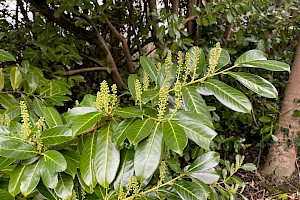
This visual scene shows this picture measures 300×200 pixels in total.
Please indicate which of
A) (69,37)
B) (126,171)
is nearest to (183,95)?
(126,171)

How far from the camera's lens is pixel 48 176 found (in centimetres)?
62

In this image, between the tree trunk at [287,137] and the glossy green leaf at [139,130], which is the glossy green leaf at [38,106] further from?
the tree trunk at [287,137]

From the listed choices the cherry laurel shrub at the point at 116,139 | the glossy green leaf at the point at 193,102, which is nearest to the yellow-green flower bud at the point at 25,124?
the cherry laurel shrub at the point at 116,139

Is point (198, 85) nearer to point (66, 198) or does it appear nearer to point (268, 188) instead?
point (66, 198)

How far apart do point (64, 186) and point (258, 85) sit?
472 millimetres

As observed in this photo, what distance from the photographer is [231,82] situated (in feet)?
6.39

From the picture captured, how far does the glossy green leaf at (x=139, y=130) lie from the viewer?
61cm

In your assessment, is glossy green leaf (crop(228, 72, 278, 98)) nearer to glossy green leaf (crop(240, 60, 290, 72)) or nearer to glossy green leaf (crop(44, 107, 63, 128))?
glossy green leaf (crop(240, 60, 290, 72))

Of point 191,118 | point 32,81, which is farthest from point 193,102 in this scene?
point 32,81

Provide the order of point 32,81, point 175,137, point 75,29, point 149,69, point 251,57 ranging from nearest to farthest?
point 175,137 → point 251,57 → point 149,69 → point 32,81 → point 75,29

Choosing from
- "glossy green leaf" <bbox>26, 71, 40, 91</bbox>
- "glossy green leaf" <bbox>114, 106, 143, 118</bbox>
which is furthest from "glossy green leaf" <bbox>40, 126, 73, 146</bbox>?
"glossy green leaf" <bbox>26, 71, 40, 91</bbox>

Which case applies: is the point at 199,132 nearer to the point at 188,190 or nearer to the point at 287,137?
the point at 188,190

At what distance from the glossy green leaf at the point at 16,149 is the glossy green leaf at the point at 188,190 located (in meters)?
0.34

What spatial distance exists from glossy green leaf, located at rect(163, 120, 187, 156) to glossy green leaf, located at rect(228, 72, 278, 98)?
0.20 m
